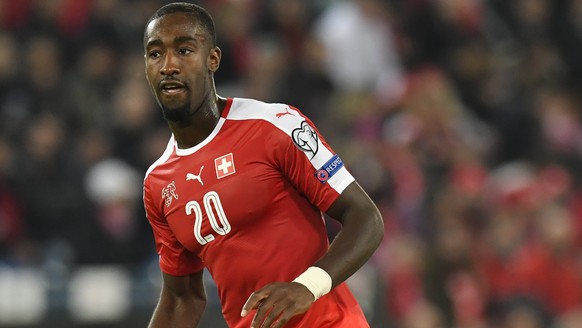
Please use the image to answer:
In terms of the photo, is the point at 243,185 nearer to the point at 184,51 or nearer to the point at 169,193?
the point at 169,193

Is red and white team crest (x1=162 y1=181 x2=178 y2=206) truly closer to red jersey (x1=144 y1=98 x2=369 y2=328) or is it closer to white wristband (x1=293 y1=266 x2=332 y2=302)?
red jersey (x1=144 y1=98 x2=369 y2=328)

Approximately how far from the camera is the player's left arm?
11.8 ft

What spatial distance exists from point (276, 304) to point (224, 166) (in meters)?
0.75

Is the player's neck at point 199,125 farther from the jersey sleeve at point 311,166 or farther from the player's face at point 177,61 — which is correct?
the jersey sleeve at point 311,166

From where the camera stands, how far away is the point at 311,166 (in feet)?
13.3

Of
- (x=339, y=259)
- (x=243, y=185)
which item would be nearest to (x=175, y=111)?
(x=243, y=185)

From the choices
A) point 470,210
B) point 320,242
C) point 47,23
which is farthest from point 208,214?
point 47,23

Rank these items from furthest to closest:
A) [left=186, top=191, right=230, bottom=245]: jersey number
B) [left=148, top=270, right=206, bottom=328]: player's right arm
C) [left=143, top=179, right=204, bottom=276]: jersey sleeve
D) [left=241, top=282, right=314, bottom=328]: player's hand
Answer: [left=148, top=270, right=206, bottom=328]: player's right arm
[left=143, top=179, right=204, bottom=276]: jersey sleeve
[left=186, top=191, right=230, bottom=245]: jersey number
[left=241, top=282, right=314, bottom=328]: player's hand

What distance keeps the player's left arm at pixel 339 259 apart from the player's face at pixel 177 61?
661 millimetres

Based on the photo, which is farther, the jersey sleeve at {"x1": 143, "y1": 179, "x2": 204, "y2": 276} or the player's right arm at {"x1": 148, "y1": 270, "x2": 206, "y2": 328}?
the player's right arm at {"x1": 148, "y1": 270, "x2": 206, "y2": 328}

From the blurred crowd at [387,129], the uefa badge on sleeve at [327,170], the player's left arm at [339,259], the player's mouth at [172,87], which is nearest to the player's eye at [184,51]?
the player's mouth at [172,87]

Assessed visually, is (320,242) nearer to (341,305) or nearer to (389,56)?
(341,305)

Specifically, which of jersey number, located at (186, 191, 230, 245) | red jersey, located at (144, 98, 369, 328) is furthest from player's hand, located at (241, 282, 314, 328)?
jersey number, located at (186, 191, 230, 245)

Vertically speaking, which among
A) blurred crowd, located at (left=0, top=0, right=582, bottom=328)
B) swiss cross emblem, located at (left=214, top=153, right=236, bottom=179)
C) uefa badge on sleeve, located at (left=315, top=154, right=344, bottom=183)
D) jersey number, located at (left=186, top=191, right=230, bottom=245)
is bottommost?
blurred crowd, located at (left=0, top=0, right=582, bottom=328)
